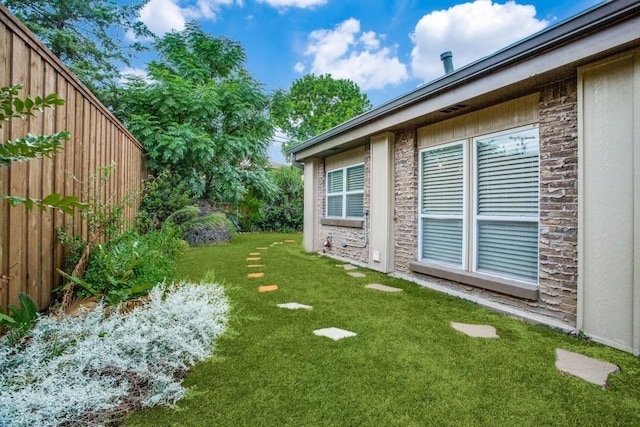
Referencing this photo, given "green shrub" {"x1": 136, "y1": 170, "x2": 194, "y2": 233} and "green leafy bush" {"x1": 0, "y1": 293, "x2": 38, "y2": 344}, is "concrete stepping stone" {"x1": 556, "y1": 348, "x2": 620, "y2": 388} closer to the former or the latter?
"green leafy bush" {"x1": 0, "y1": 293, "x2": 38, "y2": 344}

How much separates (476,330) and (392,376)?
117 cm

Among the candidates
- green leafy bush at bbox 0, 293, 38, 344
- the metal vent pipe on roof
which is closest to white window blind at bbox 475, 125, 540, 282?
the metal vent pipe on roof

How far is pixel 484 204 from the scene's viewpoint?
361 cm

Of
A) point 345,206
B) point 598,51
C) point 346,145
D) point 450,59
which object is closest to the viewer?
point 598,51

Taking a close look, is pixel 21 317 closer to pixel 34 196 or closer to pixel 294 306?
pixel 34 196

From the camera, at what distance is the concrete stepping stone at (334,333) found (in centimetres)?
253

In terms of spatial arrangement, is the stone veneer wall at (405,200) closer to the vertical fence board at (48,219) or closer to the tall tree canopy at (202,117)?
the vertical fence board at (48,219)

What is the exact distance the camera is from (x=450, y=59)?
451 cm

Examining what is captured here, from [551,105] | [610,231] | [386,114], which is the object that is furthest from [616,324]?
[386,114]

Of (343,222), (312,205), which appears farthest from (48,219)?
(312,205)

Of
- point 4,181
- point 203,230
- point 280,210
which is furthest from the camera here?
point 280,210

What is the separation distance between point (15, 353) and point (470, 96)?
4.05 metres

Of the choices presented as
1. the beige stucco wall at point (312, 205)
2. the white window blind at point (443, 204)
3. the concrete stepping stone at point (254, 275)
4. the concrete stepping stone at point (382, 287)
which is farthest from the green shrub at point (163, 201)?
the white window blind at point (443, 204)

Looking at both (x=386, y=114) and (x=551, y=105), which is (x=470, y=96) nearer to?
(x=551, y=105)
